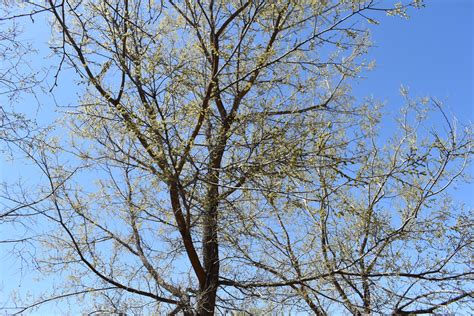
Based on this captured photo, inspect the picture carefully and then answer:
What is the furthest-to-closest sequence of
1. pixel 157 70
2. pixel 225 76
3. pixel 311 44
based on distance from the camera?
pixel 225 76
pixel 311 44
pixel 157 70

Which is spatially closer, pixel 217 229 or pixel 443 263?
pixel 217 229

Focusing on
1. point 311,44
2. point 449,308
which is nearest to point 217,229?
point 311,44

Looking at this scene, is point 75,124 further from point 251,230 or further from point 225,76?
point 251,230

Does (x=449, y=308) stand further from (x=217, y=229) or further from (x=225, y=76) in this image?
(x=225, y=76)

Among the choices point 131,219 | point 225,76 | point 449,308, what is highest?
point 225,76

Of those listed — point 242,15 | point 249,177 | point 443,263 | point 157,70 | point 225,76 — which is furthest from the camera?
point 443,263

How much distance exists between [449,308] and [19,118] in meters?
4.79

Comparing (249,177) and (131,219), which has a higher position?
(131,219)

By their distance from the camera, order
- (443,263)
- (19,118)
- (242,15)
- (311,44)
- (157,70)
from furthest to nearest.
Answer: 1. (443,263)
2. (242,15)
3. (311,44)
4. (157,70)
5. (19,118)

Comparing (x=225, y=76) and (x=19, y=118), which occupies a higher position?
(x=225, y=76)

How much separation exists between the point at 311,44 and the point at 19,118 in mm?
2679

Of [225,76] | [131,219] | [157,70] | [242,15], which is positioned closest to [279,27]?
[242,15]

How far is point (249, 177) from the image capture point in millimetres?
3498

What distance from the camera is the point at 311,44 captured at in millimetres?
4215
